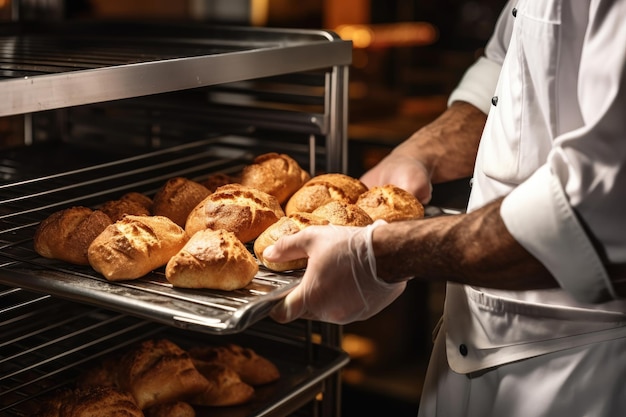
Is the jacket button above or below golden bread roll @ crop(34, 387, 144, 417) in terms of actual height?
above

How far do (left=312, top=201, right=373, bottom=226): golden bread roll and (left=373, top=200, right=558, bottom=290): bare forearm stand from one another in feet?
0.63

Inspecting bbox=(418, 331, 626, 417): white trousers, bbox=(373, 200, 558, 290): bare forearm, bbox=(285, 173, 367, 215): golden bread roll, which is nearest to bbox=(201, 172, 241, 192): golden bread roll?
bbox=(285, 173, 367, 215): golden bread roll

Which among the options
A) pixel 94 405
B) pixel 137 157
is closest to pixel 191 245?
pixel 94 405

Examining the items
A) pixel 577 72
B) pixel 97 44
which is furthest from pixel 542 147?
pixel 97 44

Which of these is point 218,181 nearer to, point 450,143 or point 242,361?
point 242,361

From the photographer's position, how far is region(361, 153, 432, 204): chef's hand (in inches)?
71.4

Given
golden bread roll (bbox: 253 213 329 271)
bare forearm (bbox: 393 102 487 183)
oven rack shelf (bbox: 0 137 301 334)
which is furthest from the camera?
bare forearm (bbox: 393 102 487 183)

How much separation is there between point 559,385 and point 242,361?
2.00 ft

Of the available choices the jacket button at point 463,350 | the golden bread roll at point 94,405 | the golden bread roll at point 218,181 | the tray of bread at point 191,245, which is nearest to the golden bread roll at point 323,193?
the tray of bread at point 191,245

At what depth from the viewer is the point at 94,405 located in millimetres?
1449

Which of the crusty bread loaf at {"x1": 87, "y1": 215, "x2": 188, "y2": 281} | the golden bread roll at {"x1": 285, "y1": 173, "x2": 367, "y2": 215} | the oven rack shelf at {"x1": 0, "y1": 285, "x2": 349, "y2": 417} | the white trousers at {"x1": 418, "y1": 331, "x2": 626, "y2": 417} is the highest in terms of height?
the golden bread roll at {"x1": 285, "y1": 173, "x2": 367, "y2": 215}

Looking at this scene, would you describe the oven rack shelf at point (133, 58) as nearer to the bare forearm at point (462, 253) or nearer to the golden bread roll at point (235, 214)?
the golden bread roll at point (235, 214)

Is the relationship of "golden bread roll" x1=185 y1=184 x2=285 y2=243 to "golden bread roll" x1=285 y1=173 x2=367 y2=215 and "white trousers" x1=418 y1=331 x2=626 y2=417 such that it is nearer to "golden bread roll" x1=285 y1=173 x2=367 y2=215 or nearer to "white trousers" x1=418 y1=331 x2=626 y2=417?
"golden bread roll" x1=285 y1=173 x2=367 y2=215

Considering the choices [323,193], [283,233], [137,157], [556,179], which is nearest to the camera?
[556,179]
